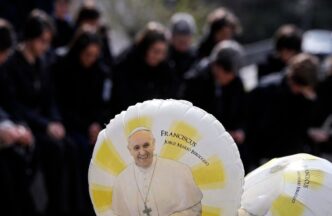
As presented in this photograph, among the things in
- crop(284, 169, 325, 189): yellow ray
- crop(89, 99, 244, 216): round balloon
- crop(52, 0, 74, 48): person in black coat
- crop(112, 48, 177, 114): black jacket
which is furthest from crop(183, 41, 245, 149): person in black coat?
crop(89, 99, 244, 216): round balloon

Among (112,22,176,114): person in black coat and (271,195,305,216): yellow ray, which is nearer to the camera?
(271,195,305,216): yellow ray

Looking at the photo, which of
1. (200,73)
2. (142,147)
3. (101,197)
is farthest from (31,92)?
(142,147)

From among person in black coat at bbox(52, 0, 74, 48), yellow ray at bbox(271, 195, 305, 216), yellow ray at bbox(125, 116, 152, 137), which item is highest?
person in black coat at bbox(52, 0, 74, 48)

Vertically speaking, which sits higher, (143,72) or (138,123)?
(143,72)

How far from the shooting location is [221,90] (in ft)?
21.7

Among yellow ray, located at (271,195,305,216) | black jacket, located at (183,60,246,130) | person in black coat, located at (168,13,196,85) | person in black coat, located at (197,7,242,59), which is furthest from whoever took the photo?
→ person in black coat, located at (197,7,242,59)

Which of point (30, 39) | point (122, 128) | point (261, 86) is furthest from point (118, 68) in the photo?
point (122, 128)

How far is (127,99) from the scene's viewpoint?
6598mm

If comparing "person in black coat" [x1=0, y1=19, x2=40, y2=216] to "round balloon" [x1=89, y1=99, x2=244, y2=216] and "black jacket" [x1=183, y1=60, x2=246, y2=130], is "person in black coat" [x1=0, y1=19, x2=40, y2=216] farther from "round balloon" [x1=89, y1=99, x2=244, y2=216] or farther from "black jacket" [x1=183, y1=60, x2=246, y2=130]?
"round balloon" [x1=89, y1=99, x2=244, y2=216]

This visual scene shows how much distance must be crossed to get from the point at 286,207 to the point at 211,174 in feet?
1.27

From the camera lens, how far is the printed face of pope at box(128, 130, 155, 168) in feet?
9.77

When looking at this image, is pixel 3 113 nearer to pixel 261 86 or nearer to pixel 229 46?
pixel 229 46

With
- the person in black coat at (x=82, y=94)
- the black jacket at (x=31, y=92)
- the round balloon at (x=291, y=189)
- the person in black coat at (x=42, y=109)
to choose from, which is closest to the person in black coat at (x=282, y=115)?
the person in black coat at (x=82, y=94)

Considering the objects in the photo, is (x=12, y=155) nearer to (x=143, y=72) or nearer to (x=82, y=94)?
(x=82, y=94)
